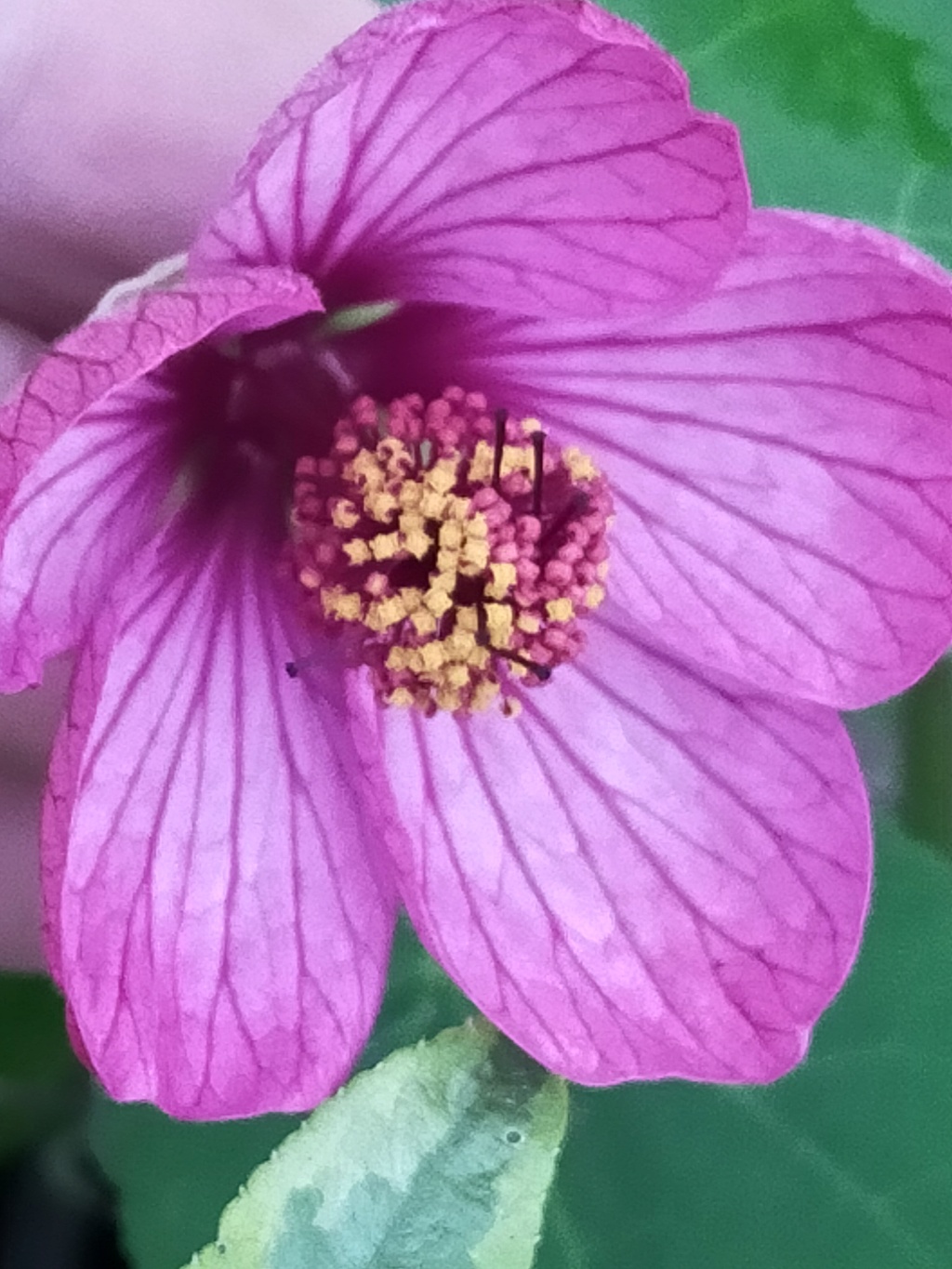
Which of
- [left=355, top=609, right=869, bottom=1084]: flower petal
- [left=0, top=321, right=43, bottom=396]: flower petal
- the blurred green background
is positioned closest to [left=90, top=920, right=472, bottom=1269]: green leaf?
the blurred green background

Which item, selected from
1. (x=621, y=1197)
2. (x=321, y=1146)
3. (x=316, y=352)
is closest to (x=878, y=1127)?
(x=621, y=1197)

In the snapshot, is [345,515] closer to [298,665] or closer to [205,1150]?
[298,665]

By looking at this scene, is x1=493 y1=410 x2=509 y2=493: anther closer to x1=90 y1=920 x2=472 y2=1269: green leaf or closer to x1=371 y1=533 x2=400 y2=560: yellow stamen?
x1=371 y1=533 x2=400 y2=560: yellow stamen

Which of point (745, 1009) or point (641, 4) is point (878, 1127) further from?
point (641, 4)

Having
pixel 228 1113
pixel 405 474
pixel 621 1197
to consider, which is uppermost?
pixel 405 474

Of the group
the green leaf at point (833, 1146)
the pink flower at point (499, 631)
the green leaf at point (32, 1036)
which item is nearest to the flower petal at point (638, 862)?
the pink flower at point (499, 631)

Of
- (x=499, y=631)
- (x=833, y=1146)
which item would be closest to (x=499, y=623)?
(x=499, y=631)
